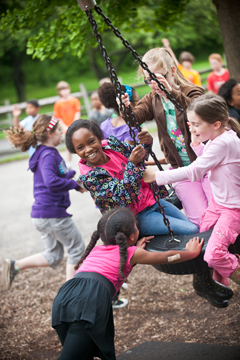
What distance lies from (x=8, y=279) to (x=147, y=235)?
2.07 meters

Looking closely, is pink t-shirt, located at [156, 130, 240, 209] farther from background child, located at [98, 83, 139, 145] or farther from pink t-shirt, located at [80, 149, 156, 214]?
background child, located at [98, 83, 139, 145]

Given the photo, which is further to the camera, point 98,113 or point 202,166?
point 98,113

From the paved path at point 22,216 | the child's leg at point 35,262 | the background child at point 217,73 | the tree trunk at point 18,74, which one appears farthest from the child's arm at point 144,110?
the tree trunk at point 18,74

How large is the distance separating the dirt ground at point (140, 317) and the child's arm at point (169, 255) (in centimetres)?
118

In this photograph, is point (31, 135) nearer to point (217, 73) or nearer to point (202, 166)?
point (202, 166)

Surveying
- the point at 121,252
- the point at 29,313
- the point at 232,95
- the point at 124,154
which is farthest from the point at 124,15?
the point at 29,313

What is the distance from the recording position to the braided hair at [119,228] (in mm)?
2318

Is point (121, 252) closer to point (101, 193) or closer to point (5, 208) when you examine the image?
point (101, 193)

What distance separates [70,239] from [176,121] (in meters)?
1.73

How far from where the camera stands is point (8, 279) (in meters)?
4.06

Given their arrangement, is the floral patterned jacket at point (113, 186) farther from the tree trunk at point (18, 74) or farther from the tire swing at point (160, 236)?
the tree trunk at point (18, 74)

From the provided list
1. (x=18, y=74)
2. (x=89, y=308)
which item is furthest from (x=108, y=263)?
(x=18, y=74)

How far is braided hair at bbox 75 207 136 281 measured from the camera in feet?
7.61

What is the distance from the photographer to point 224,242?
2270 mm
